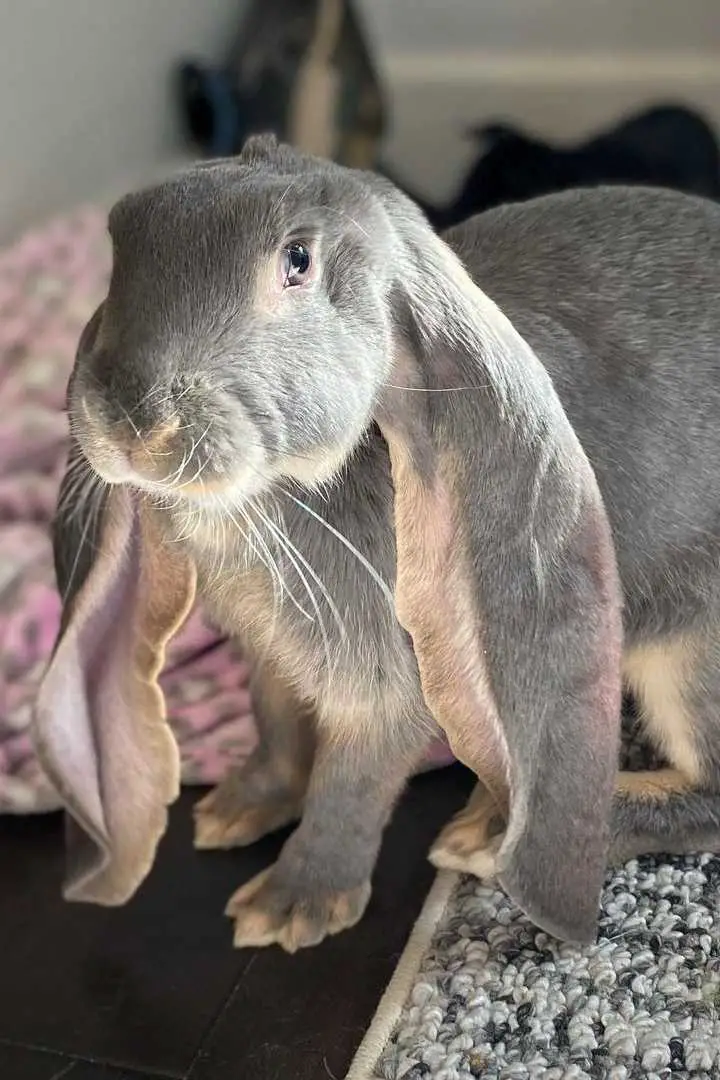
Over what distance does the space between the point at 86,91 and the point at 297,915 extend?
1.50 meters

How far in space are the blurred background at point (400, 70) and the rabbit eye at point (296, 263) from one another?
53.2 inches

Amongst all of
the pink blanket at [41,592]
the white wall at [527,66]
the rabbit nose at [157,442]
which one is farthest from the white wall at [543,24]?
the rabbit nose at [157,442]

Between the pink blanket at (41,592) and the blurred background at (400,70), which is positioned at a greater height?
the blurred background at (400,70)

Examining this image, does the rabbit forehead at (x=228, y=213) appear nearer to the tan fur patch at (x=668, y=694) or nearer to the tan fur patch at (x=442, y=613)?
the tan fur patch at (x=442, y=613)

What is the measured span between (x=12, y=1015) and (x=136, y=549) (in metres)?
0.40

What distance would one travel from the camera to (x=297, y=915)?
1.11m

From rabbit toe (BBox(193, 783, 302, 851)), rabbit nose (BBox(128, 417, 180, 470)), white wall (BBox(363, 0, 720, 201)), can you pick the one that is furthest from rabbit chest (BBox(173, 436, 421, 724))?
white wall (BBox(363, 0, 720, 201))

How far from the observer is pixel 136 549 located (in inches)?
40.6

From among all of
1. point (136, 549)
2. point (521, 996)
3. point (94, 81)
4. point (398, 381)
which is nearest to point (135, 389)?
point (398, 381)

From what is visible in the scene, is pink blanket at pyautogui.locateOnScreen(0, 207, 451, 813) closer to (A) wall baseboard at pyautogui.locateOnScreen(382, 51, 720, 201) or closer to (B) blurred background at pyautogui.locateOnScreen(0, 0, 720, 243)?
(B) blurred background at pyautogui.locateOnScreen(0, 0, 720, 243)

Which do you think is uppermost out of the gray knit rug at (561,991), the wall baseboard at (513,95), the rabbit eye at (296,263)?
the rabbit eye at (296,263)

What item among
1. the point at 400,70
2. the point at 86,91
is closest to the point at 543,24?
the point at 400,70

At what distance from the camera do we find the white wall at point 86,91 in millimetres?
1974

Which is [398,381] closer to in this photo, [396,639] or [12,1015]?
[396,639]
